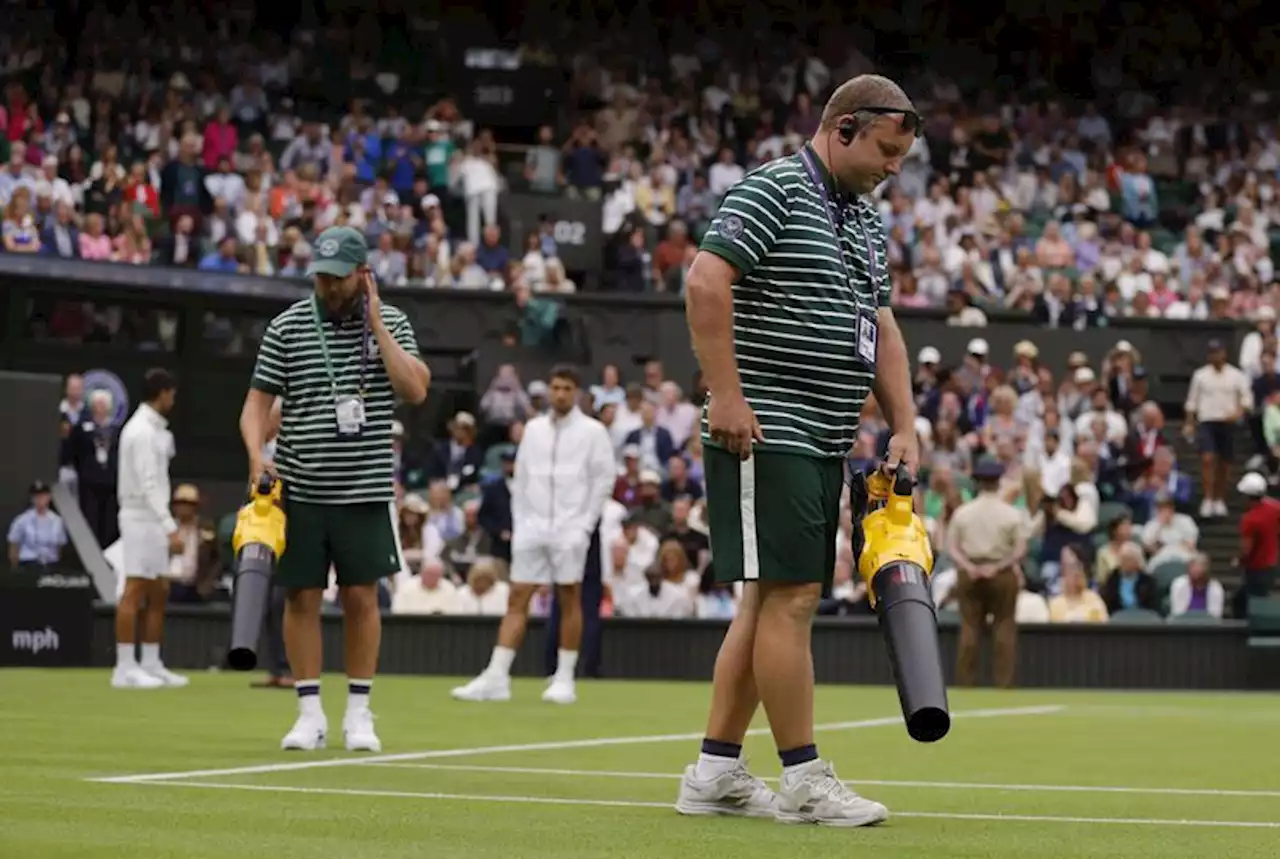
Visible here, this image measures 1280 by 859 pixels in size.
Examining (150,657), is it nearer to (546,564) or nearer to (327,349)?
(546,564)

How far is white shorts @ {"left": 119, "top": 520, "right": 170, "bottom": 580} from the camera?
18438mm

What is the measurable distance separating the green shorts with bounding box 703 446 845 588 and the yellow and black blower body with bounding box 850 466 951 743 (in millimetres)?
157

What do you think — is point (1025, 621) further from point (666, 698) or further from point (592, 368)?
point (592, 368)

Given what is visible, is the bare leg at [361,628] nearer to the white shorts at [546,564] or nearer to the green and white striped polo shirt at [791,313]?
the green and white striped polo shirt at [791,313]

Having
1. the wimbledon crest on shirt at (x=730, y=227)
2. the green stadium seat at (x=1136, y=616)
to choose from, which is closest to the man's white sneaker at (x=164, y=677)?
the green stadium seat at (x=1136, y=616)

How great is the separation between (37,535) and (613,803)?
48.7ft

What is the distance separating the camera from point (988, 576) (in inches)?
828

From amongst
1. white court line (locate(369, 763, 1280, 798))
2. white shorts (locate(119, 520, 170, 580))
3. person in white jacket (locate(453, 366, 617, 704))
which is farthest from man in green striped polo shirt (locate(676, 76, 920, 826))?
white shorts (locate(119, 520, 170, 580))

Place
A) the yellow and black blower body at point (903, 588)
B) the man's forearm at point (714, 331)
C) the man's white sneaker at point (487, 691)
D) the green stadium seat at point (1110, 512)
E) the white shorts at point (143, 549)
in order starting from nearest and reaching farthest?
the yellow and black blower body at point (903, 588), the man's forearm at point (714, 331), the man's white sneaker at point (487, 691), the white shorts at point (143, 549), the green stadium seat at point (1110, 512)

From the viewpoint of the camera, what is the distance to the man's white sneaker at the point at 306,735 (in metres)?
10.7

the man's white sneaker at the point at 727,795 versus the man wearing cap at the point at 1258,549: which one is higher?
the man wearing cap at the point at 1258,549

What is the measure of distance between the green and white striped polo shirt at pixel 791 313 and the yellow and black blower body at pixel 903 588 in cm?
19

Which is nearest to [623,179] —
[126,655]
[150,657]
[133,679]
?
[150,657]

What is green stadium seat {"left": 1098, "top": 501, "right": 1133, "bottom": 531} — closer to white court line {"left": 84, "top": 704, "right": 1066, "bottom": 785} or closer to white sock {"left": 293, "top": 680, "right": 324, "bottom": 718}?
white court line {"left": 84, "top": 704, "right": 1066, "bottom": 785}
